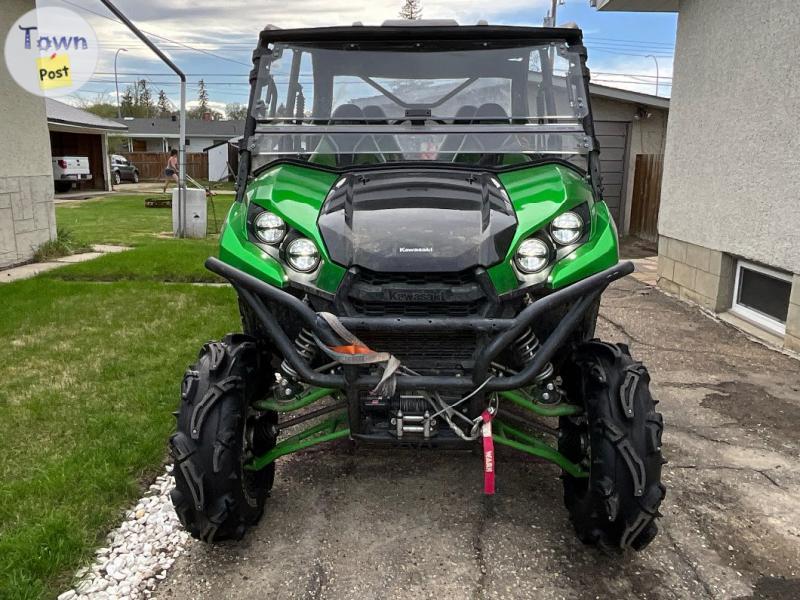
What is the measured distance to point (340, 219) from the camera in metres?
2.89

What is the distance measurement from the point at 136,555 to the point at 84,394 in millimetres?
2121

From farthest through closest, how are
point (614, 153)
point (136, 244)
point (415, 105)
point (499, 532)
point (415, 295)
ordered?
point (614, 153)
point (136, 244)
point (415, 105)
point (499, 532)
point (415, 295)

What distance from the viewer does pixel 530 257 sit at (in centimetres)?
284

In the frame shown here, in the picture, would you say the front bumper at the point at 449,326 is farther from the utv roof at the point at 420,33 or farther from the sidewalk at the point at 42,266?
the sidewalk at the point at 42,266

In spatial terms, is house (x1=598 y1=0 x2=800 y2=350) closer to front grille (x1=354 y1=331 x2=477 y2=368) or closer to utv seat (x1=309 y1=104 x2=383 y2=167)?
utv seat (x1=309 y1=104 x2=383 y2=167)

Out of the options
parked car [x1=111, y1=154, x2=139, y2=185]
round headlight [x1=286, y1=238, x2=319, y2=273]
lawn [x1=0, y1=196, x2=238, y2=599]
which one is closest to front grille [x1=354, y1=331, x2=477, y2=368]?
round headlight [x1=286, y1=238, x2=319, y2=273]

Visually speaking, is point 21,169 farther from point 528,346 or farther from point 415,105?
point 528,346

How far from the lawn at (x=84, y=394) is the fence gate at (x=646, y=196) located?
8.33 meters

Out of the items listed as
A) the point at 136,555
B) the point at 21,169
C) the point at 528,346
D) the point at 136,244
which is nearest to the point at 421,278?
the point at 528,346

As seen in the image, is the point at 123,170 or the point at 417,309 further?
the point at 123,170

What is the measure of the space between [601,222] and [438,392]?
1054 mm

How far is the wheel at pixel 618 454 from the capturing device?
2805mm

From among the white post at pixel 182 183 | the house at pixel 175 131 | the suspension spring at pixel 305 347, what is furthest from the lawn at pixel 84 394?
the house at pixel 175 131

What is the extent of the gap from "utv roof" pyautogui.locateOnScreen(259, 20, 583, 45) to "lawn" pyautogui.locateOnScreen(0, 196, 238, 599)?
2.41 meters
